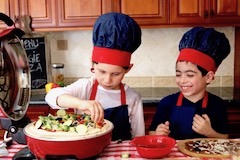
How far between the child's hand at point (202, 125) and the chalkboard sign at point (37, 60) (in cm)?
149

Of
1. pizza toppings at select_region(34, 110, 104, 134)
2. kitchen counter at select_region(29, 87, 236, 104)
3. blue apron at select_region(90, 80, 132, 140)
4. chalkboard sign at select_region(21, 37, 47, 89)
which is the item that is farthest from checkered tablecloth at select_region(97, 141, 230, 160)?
chalkboard sign at select_region(21, 37, 47, 89)

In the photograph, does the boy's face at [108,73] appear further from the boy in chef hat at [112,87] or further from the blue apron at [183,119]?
the blue apron at [183,119]

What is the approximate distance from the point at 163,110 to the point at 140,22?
105cm

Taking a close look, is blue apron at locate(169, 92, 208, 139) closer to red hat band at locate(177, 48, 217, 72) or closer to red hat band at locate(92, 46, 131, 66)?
red hat band at locate(177, 48, 217, 72)

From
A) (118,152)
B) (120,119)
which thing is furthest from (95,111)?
(120,119)

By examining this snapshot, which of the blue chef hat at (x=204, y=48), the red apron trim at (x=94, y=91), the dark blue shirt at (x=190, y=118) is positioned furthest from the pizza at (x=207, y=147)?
the red apron trim at (x=94, y=91)

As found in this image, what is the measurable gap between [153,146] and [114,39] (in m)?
0.42

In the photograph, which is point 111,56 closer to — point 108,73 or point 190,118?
point 108,73

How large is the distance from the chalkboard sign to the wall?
0.16 m

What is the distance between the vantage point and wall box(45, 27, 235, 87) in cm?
283

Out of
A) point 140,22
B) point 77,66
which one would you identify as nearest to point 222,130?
point 140,22

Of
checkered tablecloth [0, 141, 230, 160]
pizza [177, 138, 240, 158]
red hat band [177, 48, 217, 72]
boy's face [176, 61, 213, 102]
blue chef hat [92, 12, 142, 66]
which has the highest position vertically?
blue chef hat [92, 12, 142, 66]

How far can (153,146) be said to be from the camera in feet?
4.22

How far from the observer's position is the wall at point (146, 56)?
2830mm
